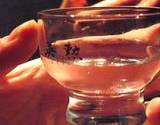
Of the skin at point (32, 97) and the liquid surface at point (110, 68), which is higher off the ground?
the liquid surface at point (110, 68)

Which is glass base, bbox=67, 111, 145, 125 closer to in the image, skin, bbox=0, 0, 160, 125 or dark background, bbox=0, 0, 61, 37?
skin, bbox=0, 0, 160, 125

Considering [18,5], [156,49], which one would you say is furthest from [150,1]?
[18,5]

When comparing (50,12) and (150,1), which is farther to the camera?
(150,1)

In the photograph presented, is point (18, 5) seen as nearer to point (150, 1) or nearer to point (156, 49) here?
point (150, 1)

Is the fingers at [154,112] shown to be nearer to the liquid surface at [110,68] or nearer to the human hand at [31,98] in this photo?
the liquid surface at [110,68]

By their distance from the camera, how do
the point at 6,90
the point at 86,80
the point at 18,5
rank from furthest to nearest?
the point at 18,5 → the point at 6,90 → the point at 86,80

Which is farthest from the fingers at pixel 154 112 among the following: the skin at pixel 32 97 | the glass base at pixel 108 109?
the skin at pixel 32 97
